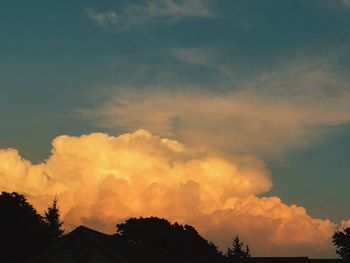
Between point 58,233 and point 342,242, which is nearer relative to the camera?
point 342,242

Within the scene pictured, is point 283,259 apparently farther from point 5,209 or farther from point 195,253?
point 195,253

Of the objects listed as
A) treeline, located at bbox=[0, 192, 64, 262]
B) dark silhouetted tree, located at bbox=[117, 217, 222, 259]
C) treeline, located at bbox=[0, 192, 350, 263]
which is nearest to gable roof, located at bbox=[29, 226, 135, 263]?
treeline, located at bbox=[0, 192, 350, 263]

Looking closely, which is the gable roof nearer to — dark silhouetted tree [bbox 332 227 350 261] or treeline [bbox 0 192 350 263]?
treeline [bbox 0 192 350 263]

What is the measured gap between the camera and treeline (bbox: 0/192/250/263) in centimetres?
6562

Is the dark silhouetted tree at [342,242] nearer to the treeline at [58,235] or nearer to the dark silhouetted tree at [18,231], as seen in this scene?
the treeline at [58,235]

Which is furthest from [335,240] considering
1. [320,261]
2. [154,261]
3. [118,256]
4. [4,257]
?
[4,257]

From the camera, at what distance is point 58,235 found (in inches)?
3497

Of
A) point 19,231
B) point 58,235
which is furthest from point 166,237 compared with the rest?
point 19,231

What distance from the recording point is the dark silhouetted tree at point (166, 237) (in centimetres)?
8819

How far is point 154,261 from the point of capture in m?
39.5

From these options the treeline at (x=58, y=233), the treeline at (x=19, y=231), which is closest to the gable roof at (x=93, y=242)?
the treeline at (x=58, y=233)

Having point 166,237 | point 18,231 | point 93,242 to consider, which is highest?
point 166,237

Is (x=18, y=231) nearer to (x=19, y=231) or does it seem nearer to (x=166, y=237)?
(x=19, y=231)

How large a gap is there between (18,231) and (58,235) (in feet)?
73.6
